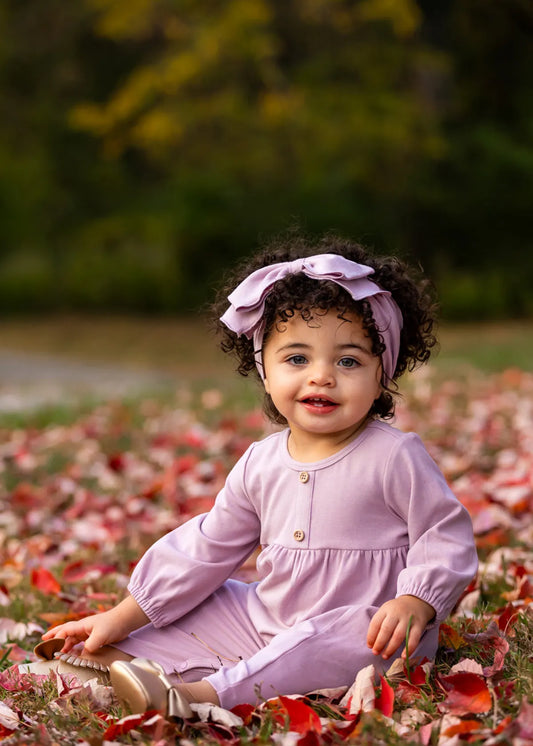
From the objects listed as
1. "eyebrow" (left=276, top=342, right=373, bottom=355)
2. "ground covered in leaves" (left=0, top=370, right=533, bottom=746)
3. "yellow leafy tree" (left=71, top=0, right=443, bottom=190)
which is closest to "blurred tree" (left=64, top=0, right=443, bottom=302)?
"yellow leafy tree" (left=71, top=0, right=443, bottom=190)

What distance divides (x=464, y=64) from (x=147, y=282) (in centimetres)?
708

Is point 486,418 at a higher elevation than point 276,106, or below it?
below

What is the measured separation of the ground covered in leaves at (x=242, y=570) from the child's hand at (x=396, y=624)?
0.21 feet

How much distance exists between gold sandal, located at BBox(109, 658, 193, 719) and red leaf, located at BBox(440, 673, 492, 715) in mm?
499

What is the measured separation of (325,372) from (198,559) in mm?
556

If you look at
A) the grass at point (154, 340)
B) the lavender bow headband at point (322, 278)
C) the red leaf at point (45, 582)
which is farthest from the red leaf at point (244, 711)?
the grass at point (154, 340)

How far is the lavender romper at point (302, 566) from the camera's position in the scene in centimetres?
215

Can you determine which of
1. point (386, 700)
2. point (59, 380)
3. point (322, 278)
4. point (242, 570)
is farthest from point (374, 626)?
point (59, 380)

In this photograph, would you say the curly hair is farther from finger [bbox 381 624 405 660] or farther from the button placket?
finger [bbox 381 624 405 660]

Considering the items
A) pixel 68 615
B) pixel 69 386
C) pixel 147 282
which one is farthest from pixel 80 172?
pixel 68 615

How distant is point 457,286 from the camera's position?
1741 centimetres

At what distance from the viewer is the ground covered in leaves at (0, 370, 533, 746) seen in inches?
76.7

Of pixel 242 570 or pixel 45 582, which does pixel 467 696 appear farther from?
pixel 45 582

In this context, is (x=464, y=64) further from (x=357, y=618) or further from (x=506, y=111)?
(x=357, y=618)
